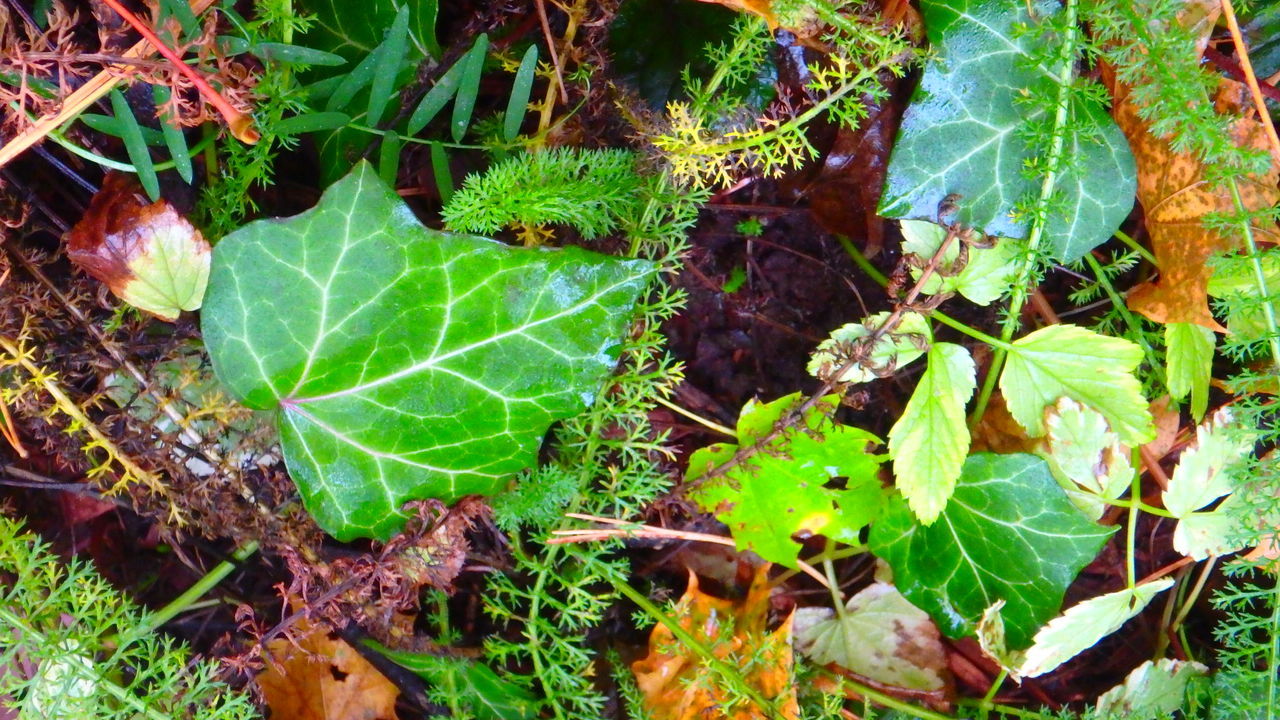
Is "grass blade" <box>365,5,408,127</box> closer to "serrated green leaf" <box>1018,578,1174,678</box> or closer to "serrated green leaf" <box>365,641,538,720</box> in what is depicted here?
"serrated green leaf" <box>365,641,538,720</box>

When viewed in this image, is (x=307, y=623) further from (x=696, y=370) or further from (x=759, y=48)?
(x=759, y=48)

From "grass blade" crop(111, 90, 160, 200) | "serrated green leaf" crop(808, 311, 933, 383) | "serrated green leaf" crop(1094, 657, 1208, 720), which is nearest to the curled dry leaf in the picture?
"grass blade" crop(111, 90, 160, 200)

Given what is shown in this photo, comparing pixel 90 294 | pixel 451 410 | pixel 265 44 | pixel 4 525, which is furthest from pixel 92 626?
pixel 265 44

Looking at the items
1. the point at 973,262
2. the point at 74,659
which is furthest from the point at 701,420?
the point at 74,659

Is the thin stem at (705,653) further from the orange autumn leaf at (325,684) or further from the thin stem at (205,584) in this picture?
the thin stem at (205,584)

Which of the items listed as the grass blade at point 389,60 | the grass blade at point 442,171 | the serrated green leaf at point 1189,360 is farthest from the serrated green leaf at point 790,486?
the grass blade at point 389,60
